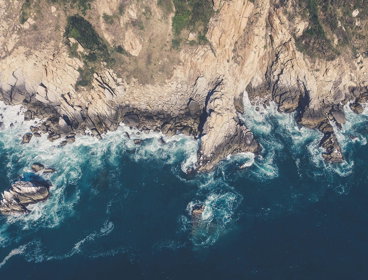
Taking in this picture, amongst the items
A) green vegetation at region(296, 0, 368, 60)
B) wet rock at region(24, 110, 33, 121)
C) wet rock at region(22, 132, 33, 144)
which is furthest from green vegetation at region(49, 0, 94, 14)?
green vegetation at region(296, 0, 368, 60)

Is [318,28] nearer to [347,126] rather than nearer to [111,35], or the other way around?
[347,126]

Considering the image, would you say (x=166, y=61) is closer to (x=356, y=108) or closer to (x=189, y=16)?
(x=189, y=16)

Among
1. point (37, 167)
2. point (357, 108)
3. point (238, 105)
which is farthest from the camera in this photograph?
point (357, 108)

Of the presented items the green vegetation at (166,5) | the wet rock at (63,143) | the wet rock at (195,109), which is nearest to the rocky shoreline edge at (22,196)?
the wet rock at (63,143)

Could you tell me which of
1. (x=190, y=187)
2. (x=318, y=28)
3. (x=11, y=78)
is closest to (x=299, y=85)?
(x=318, y=28)

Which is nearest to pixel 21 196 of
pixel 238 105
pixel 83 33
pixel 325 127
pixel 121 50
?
pixel 83 33

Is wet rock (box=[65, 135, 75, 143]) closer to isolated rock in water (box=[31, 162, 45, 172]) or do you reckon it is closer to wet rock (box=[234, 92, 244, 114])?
isolated rock in water (box=[31, 162, 45, 172])
